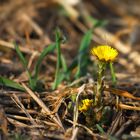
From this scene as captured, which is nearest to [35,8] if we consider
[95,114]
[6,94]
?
[6,94]

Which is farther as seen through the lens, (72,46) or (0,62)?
(72,46)

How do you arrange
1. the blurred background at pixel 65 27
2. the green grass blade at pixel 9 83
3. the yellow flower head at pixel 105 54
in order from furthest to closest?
the blurred background at pixel 65 27 → the green grass blade at pixel 9 83 → the yellow flower head at pixel 105 54

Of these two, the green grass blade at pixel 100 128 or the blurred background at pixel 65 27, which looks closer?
the green grass blade at pixel 100 128

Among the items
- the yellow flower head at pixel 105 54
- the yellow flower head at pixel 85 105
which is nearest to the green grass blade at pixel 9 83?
the yellow flower head at pixel 85 105

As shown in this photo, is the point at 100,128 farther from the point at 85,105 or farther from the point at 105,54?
the point at 105,54

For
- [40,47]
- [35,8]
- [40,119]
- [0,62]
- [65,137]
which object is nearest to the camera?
[65,137]

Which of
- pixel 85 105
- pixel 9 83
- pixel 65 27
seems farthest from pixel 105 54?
pixel 65 27

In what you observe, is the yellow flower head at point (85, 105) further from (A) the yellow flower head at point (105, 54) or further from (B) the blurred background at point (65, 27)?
(B) the blurred background at point (65, 27)

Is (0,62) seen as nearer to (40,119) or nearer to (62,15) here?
(40,119)
